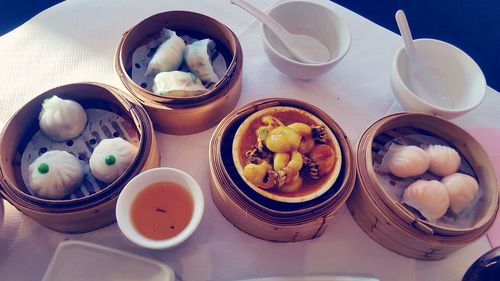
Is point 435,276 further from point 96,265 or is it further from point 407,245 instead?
point 96,265

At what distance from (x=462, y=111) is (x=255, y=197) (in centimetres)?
64

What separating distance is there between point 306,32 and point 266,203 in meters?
0.66

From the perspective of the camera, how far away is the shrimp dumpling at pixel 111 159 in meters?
1.03

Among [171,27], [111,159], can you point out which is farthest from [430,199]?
[171,27]

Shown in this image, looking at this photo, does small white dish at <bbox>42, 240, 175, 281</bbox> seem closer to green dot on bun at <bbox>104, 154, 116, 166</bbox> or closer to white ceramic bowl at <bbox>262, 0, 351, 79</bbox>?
green dot on bun at <bbox>104, 154, 116, 166</bbox>

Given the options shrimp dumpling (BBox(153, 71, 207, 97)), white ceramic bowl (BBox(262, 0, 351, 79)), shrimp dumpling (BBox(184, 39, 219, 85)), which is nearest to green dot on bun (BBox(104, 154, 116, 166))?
shrimp dumpling (BBox(153, 71, 207, 97))

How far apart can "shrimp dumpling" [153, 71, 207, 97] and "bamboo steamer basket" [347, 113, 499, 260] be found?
470 millimetres

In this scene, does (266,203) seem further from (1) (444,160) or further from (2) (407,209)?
(1) (444,160)

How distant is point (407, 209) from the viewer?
1.03 metres

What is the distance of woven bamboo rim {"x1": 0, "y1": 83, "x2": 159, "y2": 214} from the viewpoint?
947 millimetres

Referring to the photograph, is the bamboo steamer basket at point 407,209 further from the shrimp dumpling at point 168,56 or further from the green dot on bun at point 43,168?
the green dot on bun at point 43,168

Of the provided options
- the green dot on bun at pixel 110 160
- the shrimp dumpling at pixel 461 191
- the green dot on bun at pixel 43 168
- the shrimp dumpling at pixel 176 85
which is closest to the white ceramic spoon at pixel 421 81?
the shrimp dumpling at pixel 461 191

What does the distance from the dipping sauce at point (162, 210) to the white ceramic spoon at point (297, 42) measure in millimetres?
584

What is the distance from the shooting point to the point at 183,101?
1109 mm
